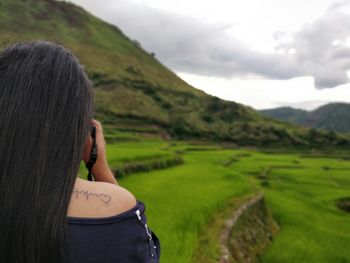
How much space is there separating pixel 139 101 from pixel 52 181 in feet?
190

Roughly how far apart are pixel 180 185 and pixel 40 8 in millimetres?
115283

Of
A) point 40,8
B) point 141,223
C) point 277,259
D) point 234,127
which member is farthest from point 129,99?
point 40,8

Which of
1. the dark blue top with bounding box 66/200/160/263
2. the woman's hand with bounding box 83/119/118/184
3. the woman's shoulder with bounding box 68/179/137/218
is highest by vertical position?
the woman's hand with bounding box 83/119/118/184

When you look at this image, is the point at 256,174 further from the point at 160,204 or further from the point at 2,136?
the point at 2,136

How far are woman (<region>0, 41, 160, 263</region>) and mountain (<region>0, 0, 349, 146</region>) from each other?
103ft

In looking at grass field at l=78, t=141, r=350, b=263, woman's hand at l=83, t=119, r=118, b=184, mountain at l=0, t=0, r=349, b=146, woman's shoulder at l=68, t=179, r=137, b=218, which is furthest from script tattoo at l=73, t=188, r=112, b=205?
mountain at l=0, t=0, r=349, b=146

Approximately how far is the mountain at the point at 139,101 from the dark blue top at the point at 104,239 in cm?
3152

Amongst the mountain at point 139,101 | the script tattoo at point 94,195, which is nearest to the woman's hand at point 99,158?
the script tattoo at point 94,195

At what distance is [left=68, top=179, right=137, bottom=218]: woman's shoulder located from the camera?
1522 millimetres

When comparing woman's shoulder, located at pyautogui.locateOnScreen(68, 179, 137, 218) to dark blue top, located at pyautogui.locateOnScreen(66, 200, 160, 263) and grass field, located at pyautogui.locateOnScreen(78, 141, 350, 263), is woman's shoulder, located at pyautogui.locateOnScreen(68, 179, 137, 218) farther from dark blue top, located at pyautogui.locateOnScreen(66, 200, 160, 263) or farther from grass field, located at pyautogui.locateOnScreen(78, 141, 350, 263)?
grass field, located at pyautogui.locateOnScreen(78, 141, 350, 263)

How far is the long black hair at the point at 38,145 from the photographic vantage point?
1.45 metres

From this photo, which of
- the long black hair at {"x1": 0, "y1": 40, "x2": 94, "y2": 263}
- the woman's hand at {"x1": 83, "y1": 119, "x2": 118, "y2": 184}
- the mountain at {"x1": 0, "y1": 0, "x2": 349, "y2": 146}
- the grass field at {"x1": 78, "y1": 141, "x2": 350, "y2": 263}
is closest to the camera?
the long black hair at {"x1": 0, "y1": 40, "x2": 94, "y2": 263}

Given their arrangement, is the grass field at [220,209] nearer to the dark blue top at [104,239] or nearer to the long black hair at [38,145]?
the dark blue top at [104,239]

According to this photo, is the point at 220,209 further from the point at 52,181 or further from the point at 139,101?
the point at 139,101
